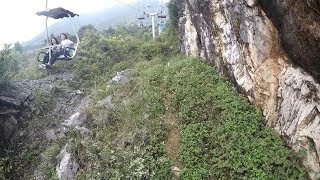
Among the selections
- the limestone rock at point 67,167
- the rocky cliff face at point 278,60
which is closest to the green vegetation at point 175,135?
the limestone rock at point 67,167

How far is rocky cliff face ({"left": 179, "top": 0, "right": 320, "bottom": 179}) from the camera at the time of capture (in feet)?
30.3

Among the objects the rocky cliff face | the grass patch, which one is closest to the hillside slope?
the grass patch

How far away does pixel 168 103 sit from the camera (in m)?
13.7

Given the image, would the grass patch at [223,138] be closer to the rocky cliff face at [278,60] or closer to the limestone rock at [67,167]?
the rocky cliff face at [278,60]

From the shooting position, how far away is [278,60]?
1091 cm

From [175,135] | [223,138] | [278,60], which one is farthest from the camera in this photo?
[175,135]

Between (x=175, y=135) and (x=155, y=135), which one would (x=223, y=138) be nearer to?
(x=175, y=135)

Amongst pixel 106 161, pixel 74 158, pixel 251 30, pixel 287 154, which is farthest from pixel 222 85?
pixel 74 158

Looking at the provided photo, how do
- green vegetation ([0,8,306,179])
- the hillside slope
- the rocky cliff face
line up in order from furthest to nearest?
the hillside slope < green vegetation ([0,8,306,179]) < the rocky cliff face

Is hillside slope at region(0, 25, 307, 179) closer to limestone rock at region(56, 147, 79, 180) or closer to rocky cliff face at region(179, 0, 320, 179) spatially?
limestone rock at region(56, 147, 79, 180)

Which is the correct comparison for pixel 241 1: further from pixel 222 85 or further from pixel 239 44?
pixel 222 85

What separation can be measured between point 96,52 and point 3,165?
11.3 metres

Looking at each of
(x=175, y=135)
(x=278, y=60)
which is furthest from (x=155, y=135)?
(x=278, y=60)

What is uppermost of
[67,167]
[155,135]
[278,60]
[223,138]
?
[278,60]
